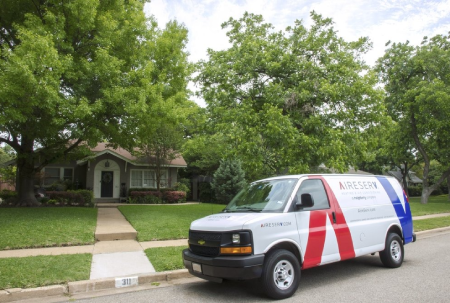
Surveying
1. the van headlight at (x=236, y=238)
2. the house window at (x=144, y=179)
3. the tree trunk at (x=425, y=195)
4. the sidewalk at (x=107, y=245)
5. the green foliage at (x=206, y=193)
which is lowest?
the sidewalk at (x=107, y=245)

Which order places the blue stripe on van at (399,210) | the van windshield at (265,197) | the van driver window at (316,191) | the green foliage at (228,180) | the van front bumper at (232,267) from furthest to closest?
the green foliage at (228,180)
the blue stripe on van at (399,210)
the van driver window at (316,191)
the van windshield at (265,197)
the van front bumper at (232,267)

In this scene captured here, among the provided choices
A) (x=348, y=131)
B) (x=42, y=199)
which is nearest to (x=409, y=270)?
(x=348, y=131)

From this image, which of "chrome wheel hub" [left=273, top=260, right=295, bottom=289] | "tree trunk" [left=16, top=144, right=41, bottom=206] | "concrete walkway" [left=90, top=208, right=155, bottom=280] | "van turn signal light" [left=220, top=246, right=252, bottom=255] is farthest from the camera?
"tree trunk" [left=16, top=144, right=41, bottom=206]

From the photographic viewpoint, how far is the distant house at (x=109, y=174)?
23500 millimetres

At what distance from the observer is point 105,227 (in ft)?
35.3

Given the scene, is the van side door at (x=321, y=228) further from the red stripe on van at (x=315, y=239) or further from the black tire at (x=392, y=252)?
the black tire at (x=392, y=252)

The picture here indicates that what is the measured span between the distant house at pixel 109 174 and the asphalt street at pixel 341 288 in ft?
57.8

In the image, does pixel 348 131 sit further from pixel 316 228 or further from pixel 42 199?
pixel 42 199

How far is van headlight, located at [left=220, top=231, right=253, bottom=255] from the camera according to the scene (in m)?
5.02

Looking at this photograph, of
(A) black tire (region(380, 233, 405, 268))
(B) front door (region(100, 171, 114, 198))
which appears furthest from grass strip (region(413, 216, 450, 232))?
(B) front door (region(100, 171, 114, 198))

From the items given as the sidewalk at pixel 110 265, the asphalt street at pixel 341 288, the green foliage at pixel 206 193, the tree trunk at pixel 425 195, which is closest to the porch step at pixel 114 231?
the sidewalk at pixel 110 265

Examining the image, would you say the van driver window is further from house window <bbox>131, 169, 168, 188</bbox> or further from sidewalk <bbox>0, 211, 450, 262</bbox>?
house window <bbox>131, 169, 168, 188</bbox>

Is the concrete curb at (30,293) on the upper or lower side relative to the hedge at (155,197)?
lower

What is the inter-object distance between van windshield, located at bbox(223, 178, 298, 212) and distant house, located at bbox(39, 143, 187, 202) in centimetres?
1724
